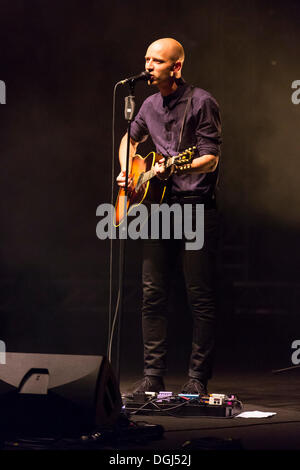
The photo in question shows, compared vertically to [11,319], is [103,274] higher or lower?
higher

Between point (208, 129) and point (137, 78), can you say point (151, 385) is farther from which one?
point (137, 78)

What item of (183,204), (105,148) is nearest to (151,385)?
(183,204)

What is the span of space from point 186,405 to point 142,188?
110 cm

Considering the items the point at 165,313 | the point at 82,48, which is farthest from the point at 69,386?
the point at 82,48

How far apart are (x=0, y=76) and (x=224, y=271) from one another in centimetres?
289

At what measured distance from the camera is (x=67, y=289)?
7070 mm

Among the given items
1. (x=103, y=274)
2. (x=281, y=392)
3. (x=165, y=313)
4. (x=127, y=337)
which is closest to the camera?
(x=165, y=313)

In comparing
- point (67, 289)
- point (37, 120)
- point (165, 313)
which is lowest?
point (165, 313)

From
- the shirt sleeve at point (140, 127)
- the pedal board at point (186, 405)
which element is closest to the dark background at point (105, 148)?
the shirt sleeve at point (140, 127)

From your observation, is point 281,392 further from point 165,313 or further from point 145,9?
point 145,9

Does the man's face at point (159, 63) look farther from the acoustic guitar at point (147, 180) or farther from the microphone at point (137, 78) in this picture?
the acoustic guitar at point (147, 180)

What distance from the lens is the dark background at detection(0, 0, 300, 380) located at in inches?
256

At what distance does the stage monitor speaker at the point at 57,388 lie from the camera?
8.11 ft

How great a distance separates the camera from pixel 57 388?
2482mm
